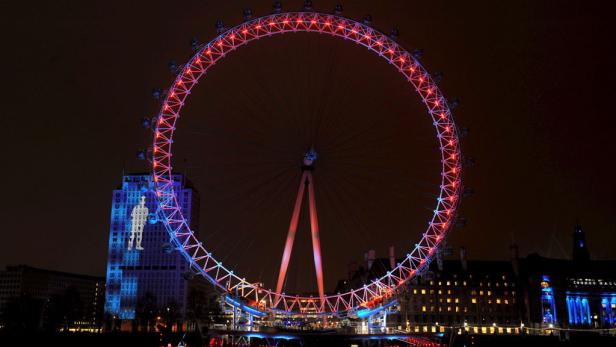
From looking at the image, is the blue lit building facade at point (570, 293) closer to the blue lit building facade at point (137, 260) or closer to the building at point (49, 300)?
the blue lit building facade at point (137, 260)

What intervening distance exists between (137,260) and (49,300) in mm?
20808

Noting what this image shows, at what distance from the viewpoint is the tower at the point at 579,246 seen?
129750 millimetres

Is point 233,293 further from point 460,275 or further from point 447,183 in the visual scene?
point 460,275

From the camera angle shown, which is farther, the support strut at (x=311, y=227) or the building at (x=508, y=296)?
the building at (x=508, y=296)

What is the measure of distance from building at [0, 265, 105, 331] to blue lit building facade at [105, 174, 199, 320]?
19.7 ft

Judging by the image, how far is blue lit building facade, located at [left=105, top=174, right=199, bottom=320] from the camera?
120938 mm

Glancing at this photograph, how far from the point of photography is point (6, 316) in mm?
90000

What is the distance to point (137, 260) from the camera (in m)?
123

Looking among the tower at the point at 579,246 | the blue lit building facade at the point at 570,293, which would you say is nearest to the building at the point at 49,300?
the blue lit building facade at the point at 570,293

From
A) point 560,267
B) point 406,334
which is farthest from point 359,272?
point 406,334

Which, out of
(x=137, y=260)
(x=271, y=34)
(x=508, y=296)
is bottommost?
(x=508, y=296)

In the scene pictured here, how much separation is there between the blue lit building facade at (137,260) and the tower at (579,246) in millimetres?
80983

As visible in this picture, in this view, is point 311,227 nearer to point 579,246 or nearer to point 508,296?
point 508,296

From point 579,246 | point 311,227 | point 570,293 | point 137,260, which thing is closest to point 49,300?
point 137,260
